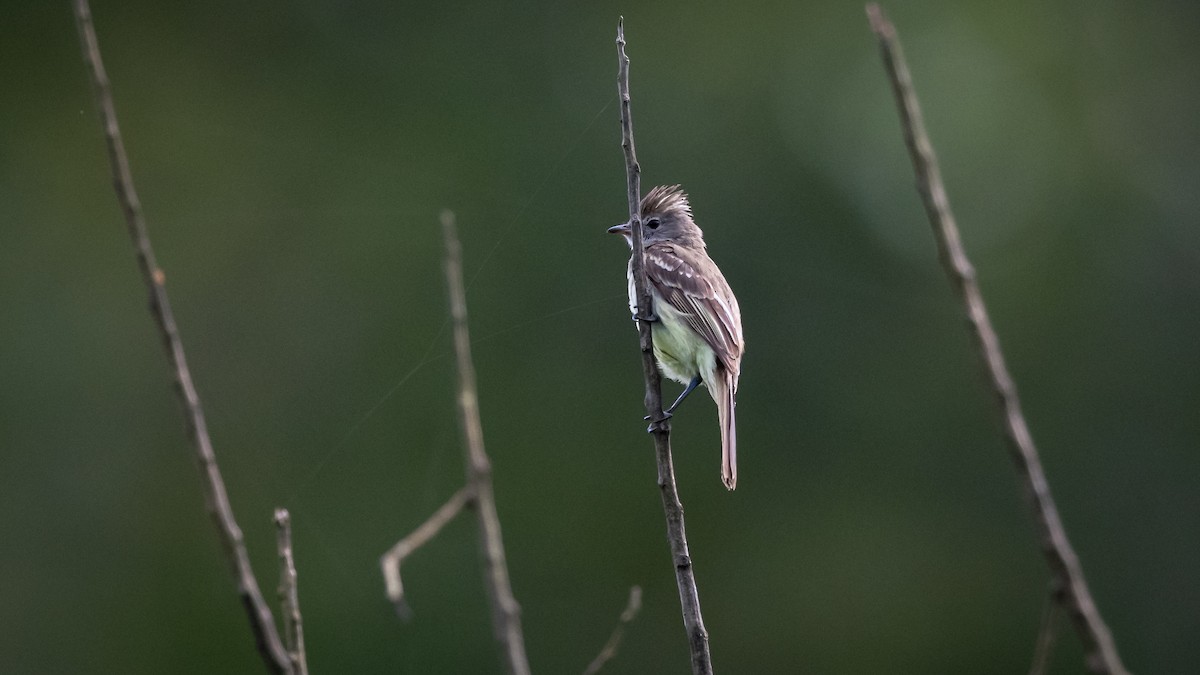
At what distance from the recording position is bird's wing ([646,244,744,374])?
558 cm

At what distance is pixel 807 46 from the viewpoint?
15.2m

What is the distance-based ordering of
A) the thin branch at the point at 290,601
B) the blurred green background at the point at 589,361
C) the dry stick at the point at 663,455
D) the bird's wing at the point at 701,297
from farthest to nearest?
1. the blurred green background at the point at 589,361
2. the bird's wing at the point at 701,297
3. the dry stick at the point at 663,455
4. the thin branch at the point at 290,601

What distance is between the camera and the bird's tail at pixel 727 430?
496 cm

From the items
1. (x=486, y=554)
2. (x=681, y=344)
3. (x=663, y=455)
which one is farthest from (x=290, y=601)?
(x=681, y=344)

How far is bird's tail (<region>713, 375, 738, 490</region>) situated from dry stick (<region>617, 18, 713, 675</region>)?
4.55 ft

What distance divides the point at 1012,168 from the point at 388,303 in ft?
22.9

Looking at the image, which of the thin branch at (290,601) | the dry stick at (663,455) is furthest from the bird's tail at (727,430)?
the thin branch at (290,601)

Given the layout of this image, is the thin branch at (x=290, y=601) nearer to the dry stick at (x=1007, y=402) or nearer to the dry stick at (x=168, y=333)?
the dry stick at (x=168, y=333)

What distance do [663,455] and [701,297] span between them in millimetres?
2569

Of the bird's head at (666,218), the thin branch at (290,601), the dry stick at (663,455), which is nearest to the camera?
the thin branch at (290,601)

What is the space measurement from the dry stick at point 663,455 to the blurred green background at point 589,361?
26.3 feet

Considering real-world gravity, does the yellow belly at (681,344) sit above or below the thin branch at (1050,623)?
Result: above

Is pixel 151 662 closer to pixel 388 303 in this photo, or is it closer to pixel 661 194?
pixel 388 303

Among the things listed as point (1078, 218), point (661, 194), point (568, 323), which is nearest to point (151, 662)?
point (568, 323)
